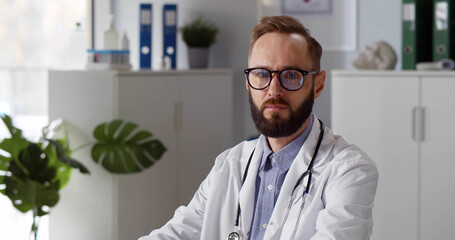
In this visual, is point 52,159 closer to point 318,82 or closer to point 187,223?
point 187,223

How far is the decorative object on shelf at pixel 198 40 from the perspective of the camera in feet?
15.6

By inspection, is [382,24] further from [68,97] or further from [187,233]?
[187,233]

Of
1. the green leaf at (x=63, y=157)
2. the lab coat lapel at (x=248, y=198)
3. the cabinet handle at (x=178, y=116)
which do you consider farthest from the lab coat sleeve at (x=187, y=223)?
the cabinet handle at (x=178, y=116)

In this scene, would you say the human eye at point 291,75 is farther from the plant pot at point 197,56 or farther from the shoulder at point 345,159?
the plant pot at point 197,56

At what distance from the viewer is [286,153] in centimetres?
207

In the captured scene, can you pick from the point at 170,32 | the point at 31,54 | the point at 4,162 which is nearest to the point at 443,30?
the point at 170,32

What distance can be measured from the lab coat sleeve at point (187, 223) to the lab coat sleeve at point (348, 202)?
38 cm

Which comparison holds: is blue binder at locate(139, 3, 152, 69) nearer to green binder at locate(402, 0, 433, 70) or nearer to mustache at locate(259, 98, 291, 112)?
green binder at locate(402, 0, 433, 70)

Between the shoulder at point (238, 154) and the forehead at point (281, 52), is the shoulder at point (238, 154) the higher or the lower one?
the lower one

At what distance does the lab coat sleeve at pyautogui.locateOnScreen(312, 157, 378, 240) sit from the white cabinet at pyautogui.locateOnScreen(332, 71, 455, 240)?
192 cm

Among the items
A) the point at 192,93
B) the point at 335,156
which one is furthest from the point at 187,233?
the point at 192,93

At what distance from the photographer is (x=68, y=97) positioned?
13.6ft

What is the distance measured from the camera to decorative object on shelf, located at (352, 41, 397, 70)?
4.01 meters

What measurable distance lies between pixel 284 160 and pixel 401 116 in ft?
6.44
